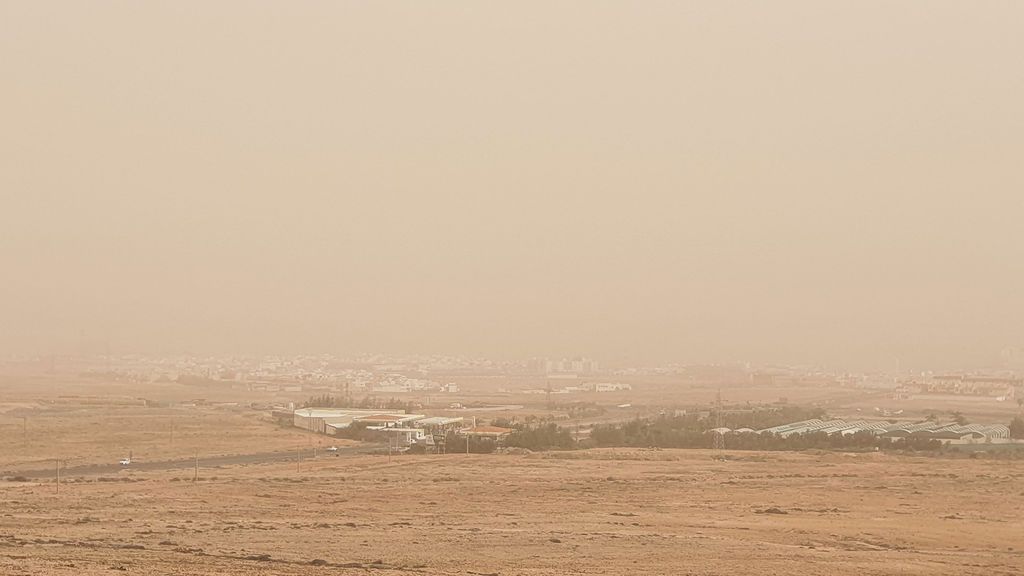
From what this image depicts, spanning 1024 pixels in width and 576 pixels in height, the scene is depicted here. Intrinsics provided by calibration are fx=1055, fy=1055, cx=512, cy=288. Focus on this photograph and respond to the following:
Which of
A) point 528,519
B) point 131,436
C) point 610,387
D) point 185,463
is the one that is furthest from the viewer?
point 610,387

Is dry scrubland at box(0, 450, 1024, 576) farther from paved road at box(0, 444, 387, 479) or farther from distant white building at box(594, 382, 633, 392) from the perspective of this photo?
distant white building at box(594, 382, 633, 392)

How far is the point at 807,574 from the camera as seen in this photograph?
2028 cm

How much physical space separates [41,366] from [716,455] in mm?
165080

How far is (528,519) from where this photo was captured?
93.1 feet

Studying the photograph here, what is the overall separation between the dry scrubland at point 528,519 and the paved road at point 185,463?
10.1ft

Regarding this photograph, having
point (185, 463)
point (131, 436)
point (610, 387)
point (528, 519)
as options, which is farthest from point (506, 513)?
point (610, 387)

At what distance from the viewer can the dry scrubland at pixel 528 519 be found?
69.5 feet

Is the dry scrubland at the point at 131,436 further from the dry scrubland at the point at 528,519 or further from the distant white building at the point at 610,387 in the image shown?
the distant white building at the point at 610,387

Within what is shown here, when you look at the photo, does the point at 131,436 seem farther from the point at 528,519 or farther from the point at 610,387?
the point at 610,387

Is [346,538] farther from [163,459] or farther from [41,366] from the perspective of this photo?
[41,366]

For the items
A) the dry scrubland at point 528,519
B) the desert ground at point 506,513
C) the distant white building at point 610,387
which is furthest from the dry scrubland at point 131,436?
the distant white building at point 610,387

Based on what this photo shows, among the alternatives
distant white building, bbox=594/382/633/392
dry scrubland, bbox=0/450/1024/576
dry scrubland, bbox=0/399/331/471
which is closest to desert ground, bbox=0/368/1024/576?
dry scrubland, bbox=0/450/1024/576

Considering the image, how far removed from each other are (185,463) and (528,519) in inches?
910

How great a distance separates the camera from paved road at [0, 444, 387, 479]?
4131cm
